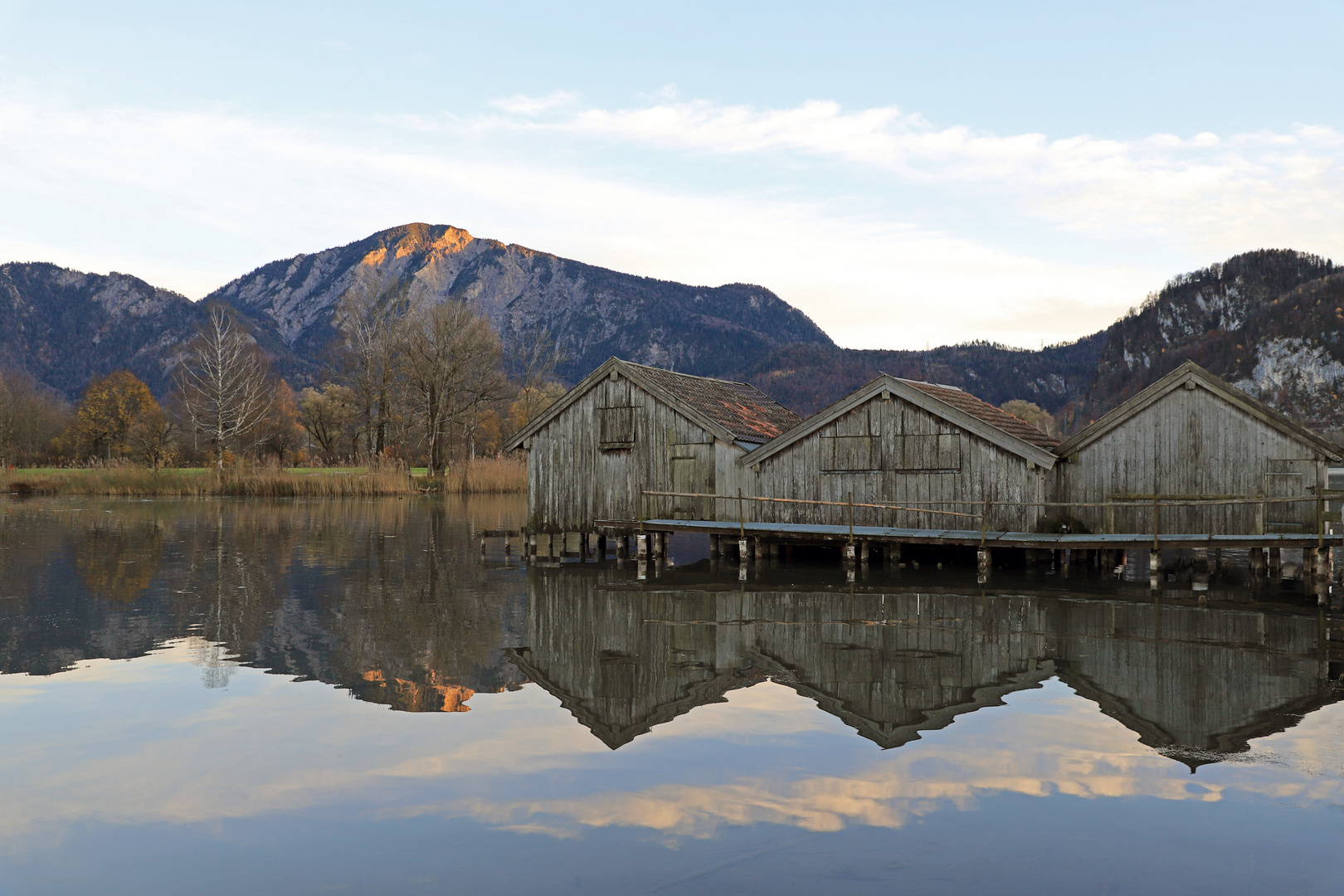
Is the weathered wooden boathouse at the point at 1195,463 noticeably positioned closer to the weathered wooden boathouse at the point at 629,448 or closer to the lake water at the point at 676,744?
the lake water at the point at 676,744

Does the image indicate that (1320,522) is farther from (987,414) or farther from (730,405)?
(730,405)

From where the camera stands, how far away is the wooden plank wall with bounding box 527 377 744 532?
30391 millimetres

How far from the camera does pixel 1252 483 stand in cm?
2581

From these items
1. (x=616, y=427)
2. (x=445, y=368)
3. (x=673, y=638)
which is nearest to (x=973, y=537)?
(x=673, y=638)

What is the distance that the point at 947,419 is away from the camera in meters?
27.8

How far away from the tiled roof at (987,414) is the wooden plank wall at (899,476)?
76 centimetres

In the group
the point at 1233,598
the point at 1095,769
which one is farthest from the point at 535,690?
the point at 1233,598

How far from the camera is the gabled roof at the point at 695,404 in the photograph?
30.2 m

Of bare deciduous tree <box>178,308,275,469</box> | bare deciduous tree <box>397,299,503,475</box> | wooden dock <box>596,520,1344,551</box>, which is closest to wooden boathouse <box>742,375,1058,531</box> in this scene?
wooden dock <box>596,520,1344,551</box>

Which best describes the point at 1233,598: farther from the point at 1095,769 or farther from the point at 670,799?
the point at 670,799

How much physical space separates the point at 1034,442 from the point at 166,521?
1387 inches

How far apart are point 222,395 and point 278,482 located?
15866 millimetres

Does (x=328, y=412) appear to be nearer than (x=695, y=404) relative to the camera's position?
No

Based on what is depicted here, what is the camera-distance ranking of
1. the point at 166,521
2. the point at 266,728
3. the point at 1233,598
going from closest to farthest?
the point at 266,728
the point at 1233,598
the point at 166,521
